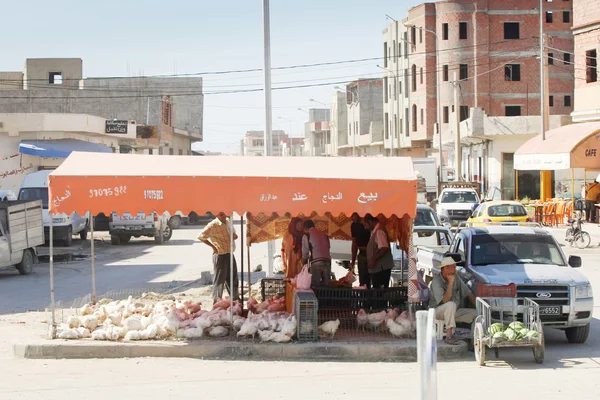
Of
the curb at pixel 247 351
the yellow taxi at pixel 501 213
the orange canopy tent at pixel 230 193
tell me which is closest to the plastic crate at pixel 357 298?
the curb at pixel 247 351

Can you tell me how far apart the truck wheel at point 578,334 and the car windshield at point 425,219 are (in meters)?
10.3

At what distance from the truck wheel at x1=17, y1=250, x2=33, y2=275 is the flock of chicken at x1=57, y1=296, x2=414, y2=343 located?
11.5 m

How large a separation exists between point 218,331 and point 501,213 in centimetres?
2419

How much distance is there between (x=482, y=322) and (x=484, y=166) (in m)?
52.3

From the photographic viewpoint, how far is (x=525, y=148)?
4819cm

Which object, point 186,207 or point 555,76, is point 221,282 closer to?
point 186,207

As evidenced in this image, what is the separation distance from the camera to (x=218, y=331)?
45.7 ft

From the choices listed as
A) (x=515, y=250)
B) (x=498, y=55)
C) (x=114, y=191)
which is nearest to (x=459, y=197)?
(x=515, y=250)

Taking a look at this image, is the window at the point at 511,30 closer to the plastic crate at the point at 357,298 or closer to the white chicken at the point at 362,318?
the plastic crate at the point at 357,298

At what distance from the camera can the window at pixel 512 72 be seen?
78.7 m

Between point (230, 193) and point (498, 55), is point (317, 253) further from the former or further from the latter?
point (498, 55)

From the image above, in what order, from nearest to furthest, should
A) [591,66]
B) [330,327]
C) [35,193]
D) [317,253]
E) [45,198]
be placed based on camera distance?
[330,327] → [317,253] → [45,198] → [35,193] → [591,66]

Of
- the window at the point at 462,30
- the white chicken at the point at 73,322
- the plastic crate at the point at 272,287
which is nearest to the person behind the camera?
the white chicken at the point at 73,322

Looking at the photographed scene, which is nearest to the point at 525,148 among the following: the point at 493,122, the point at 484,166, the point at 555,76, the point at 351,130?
the point at 493,122
